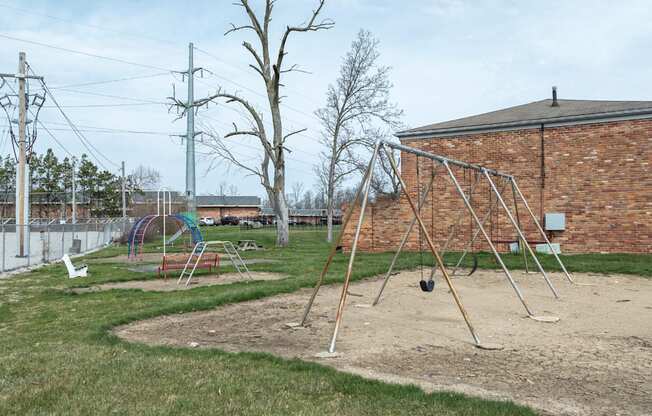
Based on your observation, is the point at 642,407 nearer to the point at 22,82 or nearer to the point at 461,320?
the point at 461,320

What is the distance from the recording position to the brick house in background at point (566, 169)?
610 inches

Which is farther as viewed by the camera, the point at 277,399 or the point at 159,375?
the point at 159,375

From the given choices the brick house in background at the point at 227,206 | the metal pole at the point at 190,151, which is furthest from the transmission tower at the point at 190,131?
the brick house in background at the point at 227,206

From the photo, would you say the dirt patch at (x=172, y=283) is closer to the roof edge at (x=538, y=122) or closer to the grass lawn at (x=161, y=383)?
the grass lawn at (x=161, y=383)

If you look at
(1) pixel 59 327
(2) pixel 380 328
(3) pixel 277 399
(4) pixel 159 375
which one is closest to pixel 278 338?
(2) pixel 380 328

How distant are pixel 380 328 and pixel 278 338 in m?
1.44

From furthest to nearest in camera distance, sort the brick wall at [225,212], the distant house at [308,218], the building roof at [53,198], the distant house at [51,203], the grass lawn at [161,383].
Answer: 1. the brick wall at [225,212]
2. the distant house at [308,218]
3. the distant house at [51,203]
4. the building roof at [53,198]
5. the grass lawn at [161,383]

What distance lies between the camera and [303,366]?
509 cm

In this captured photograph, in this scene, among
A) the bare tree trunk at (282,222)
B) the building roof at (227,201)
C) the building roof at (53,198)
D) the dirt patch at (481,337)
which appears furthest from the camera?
the building roof at (227,201)

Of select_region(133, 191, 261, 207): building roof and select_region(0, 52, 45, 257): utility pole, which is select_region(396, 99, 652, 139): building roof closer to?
select_region(0, 52, 45, 257): utility pole

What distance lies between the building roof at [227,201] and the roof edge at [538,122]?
79.1 meters

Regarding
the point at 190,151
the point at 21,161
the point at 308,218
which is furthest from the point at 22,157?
the point at 308,218

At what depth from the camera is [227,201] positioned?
328 ft

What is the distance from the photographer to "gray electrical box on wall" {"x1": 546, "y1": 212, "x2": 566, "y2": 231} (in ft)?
53.6
